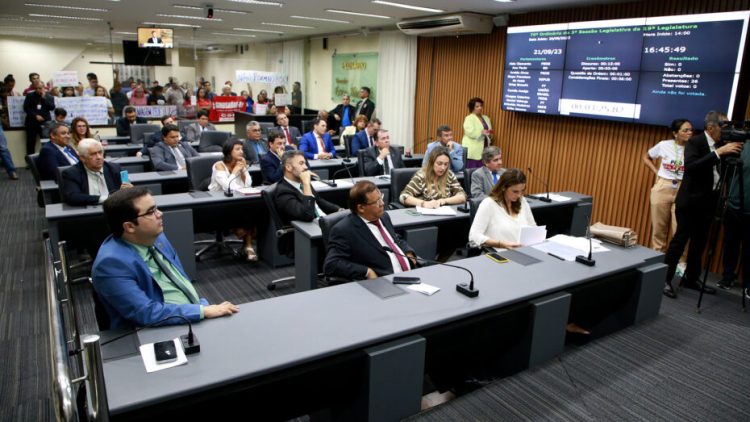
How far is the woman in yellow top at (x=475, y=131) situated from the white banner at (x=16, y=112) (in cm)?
812

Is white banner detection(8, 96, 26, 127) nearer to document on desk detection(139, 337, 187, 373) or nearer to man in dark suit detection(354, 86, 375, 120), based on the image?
man in dark suit detection(354, 86, 375, 120)

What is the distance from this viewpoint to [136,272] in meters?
2.04

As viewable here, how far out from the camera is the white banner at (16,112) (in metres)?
9.40

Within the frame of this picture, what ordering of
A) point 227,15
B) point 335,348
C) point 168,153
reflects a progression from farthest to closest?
point 227,15
point 168,153
point 335,348

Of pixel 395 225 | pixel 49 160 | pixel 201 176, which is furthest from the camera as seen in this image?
pixel 49 160

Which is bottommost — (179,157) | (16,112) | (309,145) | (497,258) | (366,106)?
(497,258)

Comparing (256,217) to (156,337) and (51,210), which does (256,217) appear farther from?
(156,337)

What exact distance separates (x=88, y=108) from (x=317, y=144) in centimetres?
537

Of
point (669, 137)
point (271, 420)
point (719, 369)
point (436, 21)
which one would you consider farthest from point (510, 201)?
point (436, 21)

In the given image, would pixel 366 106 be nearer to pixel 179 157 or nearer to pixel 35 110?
pixel 179 157

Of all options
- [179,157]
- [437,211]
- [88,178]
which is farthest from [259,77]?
[437,211]

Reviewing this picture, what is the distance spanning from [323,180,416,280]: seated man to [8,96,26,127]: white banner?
9.28m

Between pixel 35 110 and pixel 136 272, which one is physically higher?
pixel 35 110

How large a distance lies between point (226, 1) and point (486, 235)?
5.42 m
